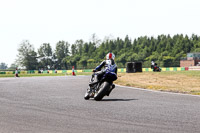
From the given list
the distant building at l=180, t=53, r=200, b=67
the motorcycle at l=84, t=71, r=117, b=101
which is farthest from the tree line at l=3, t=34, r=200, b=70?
the motorcycle at l=84, t=71, r=117, b=101

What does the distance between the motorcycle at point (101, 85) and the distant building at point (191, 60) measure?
91100 mm

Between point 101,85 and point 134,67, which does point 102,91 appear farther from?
point 134,67

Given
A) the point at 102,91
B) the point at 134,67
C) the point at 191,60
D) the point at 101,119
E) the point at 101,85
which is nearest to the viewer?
the point at 101,119

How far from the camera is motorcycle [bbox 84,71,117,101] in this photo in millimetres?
10631

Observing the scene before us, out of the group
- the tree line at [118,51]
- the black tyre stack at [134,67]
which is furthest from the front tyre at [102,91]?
the tree line at [118,51]

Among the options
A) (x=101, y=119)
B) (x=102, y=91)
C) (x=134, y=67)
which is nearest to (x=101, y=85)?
(x=102, y=91)

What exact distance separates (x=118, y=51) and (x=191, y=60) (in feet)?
126

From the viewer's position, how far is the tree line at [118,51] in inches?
4358

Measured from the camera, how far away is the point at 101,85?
10789mm

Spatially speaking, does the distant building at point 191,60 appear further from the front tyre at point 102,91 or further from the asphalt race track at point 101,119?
the asphalt race track at point 101,119

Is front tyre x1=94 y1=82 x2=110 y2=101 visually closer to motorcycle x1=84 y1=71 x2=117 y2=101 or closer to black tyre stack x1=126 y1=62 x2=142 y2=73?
motorcycle x1=84 y1=71 x2=117 y2=101

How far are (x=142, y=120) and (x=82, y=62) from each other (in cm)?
12789

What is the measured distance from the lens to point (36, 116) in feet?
23.5

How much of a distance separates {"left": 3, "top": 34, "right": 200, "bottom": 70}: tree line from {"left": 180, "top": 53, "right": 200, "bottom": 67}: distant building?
14.5 feet
